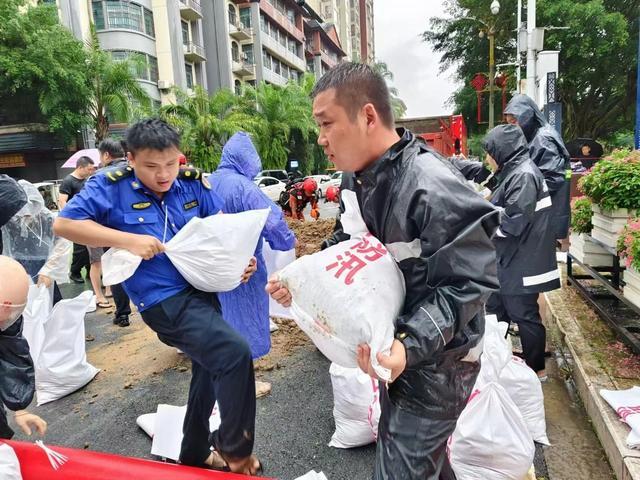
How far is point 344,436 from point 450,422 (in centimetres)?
118

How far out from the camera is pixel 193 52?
2927 cm

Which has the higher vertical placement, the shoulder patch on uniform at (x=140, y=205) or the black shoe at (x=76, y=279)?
the shoulder patch on uniform at (x=140, y=205)

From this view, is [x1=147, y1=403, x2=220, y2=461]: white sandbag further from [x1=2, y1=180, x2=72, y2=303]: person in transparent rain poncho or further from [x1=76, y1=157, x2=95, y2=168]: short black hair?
[x1=76, y1=157, x2=95, y2=168]: short black hair

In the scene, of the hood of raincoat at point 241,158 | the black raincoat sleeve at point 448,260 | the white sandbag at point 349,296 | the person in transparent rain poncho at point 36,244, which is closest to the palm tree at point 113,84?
the person in transparent rain poncho at point 36,244

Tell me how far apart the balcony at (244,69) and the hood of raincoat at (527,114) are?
109 feet

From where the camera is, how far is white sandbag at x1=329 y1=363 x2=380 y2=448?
2426mm

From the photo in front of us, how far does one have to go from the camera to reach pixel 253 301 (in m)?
3.33

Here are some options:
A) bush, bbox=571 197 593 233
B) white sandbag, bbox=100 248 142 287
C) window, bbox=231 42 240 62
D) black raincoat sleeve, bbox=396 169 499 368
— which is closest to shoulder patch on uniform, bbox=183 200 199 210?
white sandbag, bbox=100 248 142 287

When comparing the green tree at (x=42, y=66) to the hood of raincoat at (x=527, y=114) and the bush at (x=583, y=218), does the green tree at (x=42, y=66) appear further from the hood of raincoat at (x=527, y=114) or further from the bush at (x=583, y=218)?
the bush at (x=583, y=218)

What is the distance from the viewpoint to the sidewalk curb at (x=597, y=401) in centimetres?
206

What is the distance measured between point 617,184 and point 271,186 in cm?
1727

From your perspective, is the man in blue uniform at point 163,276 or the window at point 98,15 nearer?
the man in blue uniform at point 163,276

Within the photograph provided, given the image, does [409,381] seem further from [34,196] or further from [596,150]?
[596,150]

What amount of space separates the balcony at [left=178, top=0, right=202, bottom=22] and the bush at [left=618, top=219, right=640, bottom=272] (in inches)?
1201
